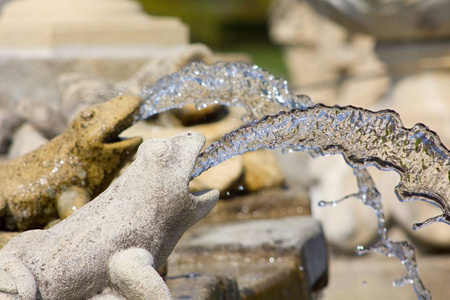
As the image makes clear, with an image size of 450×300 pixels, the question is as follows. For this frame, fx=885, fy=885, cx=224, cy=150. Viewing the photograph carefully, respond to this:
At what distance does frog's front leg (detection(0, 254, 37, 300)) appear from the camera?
1719mm

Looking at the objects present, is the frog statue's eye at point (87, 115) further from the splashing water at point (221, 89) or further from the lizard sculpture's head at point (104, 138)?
the splashing water at point (221, 89)

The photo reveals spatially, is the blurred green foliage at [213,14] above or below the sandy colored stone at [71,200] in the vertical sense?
below

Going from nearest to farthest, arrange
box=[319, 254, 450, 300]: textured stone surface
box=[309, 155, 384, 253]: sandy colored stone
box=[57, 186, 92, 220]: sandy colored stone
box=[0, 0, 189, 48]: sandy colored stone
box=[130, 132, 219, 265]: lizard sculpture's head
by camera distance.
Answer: box=[130, 132, 219, 265]: lizard sculpture's head
box=[57, 186, 92, 220]: sandy colored stone
box=[319, 254, 450, 300]: textured stone surface
box=[0, 0, 189, 48]: sandy colored stone
box=[309, 155, 384, 253]: sandy colored stone

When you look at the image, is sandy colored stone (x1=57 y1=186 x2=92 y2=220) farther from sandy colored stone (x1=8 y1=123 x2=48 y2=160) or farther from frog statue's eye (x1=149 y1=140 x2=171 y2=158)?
sandy colored stone (x1=8 y1=123 x2=48 y2=160)

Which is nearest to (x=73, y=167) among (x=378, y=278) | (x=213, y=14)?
(x=378, y=278)

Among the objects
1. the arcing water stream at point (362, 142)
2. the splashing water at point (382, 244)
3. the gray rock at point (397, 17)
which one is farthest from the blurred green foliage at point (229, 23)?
the arcing water stream at point (362, 142)

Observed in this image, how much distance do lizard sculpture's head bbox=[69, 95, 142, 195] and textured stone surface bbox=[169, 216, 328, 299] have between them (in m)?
0.42

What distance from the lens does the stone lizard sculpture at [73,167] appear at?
2396 millimetres

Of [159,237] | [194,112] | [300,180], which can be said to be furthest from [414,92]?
[159,237]

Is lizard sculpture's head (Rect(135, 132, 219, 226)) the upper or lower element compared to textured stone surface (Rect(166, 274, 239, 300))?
upper

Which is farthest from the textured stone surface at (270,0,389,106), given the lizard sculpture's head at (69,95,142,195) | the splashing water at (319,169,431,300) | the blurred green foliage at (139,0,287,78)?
the blurred green foliage at (139,0,287,78)

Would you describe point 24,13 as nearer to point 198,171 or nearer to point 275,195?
point 275,195

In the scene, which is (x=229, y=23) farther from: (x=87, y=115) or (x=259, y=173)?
(x=87, y=115)

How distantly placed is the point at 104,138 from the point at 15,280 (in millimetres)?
726
